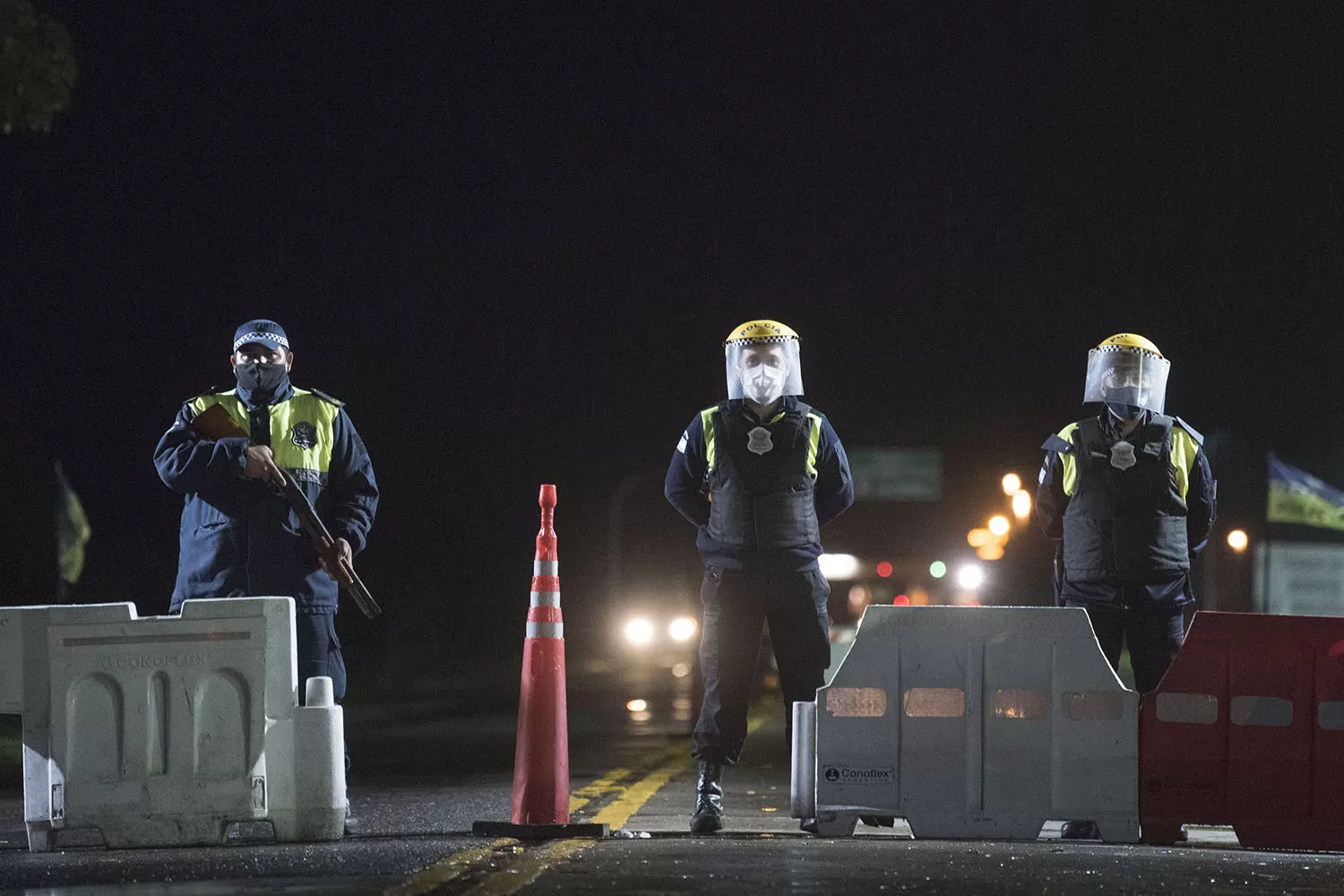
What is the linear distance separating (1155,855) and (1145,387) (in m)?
2.38

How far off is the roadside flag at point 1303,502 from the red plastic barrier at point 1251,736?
94.7ft

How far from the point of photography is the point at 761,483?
8898mm

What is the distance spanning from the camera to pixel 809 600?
8883 mm

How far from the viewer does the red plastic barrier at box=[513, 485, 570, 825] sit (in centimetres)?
830

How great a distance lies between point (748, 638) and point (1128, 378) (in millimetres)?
2021

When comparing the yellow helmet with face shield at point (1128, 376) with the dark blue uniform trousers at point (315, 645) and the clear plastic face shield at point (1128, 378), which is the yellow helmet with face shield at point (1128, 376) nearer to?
the clear plastic face shield at point (1128, 378)

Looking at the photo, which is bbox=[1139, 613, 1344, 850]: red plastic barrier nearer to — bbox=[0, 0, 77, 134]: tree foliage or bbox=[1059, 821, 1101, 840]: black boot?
bbox=[1059, 821, 1101, 840]: black boot

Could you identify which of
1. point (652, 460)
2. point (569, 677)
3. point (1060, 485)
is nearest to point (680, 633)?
point (569, 677)

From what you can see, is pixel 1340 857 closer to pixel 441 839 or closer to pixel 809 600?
pixel 809 600

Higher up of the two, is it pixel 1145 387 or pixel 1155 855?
pixel 1145 387

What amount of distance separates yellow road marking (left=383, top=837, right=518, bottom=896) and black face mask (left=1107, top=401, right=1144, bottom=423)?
3.26m

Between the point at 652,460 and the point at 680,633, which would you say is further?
the point at 652,460

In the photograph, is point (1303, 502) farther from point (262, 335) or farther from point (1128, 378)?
point (262, 335)

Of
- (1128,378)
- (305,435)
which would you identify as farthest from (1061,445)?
(305,435)
